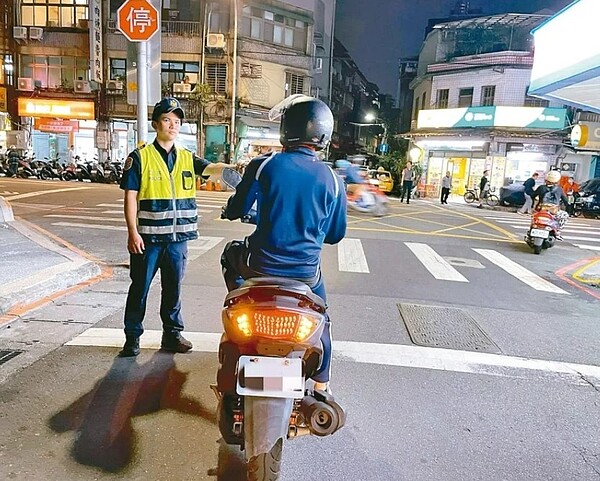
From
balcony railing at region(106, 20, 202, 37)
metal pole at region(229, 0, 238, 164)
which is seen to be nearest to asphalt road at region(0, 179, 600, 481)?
metal pole at region(229, 0, 238, 164)

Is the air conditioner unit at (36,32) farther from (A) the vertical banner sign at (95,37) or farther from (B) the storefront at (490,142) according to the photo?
(B) the storefront at (490,142)

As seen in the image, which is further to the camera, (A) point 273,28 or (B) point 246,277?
(A) point 273,28

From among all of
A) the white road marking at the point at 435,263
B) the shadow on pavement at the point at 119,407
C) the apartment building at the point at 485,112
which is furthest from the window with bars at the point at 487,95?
the shadow on pavement at the point at 119,407

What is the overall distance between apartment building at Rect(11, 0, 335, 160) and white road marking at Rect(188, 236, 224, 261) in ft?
60.2

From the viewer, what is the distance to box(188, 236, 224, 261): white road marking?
28.7ft

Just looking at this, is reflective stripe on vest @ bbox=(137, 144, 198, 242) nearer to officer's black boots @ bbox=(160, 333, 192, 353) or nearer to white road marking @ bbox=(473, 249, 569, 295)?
officer's black boots @ bbox=(160, 333, 192, 353)

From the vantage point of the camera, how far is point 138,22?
302 inches

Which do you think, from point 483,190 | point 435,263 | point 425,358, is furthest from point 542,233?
point 483,190

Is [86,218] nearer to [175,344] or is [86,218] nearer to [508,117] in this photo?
[175,344]

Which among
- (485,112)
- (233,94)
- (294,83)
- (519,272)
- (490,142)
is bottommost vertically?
(519,272)

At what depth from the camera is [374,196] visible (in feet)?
14.5

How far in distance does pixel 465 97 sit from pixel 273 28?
11959 millimetres

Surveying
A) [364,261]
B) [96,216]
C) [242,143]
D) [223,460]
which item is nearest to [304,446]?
[223,460]

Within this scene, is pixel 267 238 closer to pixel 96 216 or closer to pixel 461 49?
pixel 96 216
